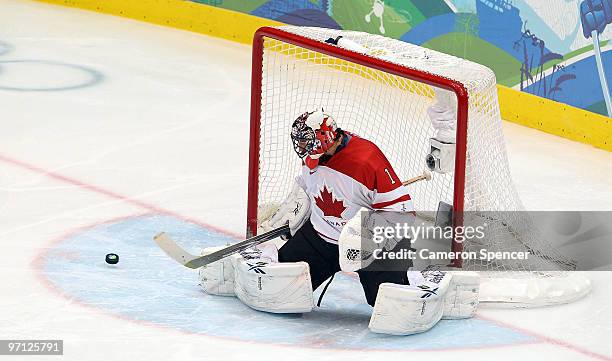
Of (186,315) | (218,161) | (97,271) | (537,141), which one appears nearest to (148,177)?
(218,161)

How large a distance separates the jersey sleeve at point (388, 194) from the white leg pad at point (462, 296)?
0.33 metres

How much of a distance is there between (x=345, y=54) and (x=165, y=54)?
14.1 feet

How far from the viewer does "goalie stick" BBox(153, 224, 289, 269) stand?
16.2 feet

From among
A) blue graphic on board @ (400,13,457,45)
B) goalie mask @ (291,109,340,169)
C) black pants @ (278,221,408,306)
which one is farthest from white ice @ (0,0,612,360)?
blue graphic on board @ (400,13,457,45)

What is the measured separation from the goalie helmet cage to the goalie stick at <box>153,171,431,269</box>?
Answer: 422mm

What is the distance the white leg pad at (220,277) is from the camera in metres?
4.95

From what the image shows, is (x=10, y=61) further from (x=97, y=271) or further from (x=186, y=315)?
(x=186, y=315)

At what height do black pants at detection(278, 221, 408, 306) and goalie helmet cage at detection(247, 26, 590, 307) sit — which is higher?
goalie helmet cage at detection(247, 26, 590, 307)

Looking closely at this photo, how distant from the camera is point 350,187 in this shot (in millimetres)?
4734

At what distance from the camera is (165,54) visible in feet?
30.4

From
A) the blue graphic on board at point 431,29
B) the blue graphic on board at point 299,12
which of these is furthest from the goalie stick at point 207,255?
the blue graphic on board at point 299,12

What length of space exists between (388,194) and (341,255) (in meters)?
0.27

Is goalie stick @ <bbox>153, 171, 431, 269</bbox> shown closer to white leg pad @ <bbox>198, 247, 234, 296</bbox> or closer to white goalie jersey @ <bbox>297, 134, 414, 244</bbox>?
white leg pad @ <bbox>198, 247, 234, 296</bbox>

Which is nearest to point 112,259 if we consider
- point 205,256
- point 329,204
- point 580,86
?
point 205,256
